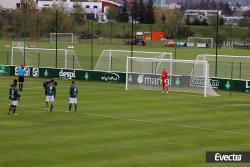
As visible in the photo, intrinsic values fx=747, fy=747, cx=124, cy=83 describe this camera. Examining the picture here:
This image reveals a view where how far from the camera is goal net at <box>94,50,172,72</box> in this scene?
2603 inches

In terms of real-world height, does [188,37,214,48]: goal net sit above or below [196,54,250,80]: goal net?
above

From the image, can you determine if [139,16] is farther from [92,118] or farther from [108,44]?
[92,118]

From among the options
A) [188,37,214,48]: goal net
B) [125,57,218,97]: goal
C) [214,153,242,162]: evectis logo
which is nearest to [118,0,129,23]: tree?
[188,37,214,48]: goal net

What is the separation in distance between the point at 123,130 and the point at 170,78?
2170 cm

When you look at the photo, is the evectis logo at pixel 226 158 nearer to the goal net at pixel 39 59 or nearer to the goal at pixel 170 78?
the goal at pixel 170 78

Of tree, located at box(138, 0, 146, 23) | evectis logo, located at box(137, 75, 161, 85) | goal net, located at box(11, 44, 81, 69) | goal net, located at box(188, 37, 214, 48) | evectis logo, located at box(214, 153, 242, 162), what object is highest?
tree, located at box(138, 0, 146, 23)

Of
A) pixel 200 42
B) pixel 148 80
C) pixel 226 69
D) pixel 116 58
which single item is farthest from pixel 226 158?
pixel 200 42

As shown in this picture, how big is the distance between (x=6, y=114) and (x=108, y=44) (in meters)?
76.0

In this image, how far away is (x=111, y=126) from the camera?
34.8m

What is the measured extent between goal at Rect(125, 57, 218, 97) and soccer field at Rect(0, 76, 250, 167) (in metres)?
2.14

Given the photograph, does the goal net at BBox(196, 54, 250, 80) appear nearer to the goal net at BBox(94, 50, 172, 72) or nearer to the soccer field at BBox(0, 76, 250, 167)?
the goal net at BBox(94, 50, 172, 72)

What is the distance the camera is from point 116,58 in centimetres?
8275

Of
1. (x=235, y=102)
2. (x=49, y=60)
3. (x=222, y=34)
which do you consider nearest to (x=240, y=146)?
(x=235, y=102)

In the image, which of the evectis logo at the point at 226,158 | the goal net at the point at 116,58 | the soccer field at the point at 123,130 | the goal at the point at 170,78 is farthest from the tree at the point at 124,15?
the evectis logo at the point at 226,158
